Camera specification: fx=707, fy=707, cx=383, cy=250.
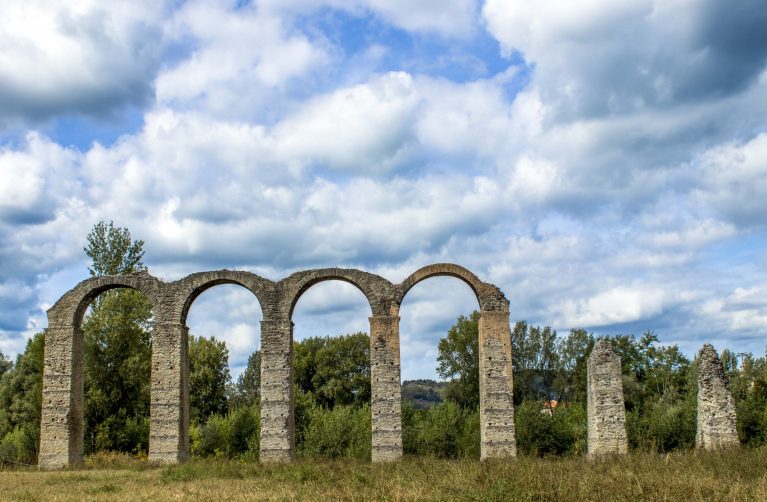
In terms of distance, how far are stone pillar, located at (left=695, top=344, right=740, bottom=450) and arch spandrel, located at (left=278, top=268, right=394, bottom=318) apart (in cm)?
859

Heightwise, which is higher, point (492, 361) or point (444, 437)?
point (492, 361)

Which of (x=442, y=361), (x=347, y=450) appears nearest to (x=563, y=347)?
(x=442, y=361)

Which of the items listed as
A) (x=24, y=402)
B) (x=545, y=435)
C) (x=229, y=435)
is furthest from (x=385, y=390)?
(x=24, y=402)

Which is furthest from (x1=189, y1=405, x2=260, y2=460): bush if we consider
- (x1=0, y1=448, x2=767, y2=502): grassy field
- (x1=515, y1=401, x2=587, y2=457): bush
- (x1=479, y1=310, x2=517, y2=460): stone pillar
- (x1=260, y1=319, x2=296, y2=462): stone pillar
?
(x1=479, y1=310, x2=517, y2=460): stone pillar

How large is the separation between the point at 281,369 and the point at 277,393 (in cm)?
67

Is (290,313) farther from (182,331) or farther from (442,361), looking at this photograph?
(442,361)

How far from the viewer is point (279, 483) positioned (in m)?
13.7

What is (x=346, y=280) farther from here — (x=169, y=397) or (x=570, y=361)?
(x=570, y=361)

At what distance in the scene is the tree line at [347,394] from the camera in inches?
879

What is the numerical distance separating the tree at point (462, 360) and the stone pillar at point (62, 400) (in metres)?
22.1

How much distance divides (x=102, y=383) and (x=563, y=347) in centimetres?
2660

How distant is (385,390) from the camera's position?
1959 cm

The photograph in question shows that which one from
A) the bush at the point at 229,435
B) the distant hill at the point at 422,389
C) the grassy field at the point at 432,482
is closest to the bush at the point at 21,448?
the bush at the point at 229,435

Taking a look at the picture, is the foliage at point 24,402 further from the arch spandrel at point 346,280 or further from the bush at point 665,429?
the bush at point 665,429
